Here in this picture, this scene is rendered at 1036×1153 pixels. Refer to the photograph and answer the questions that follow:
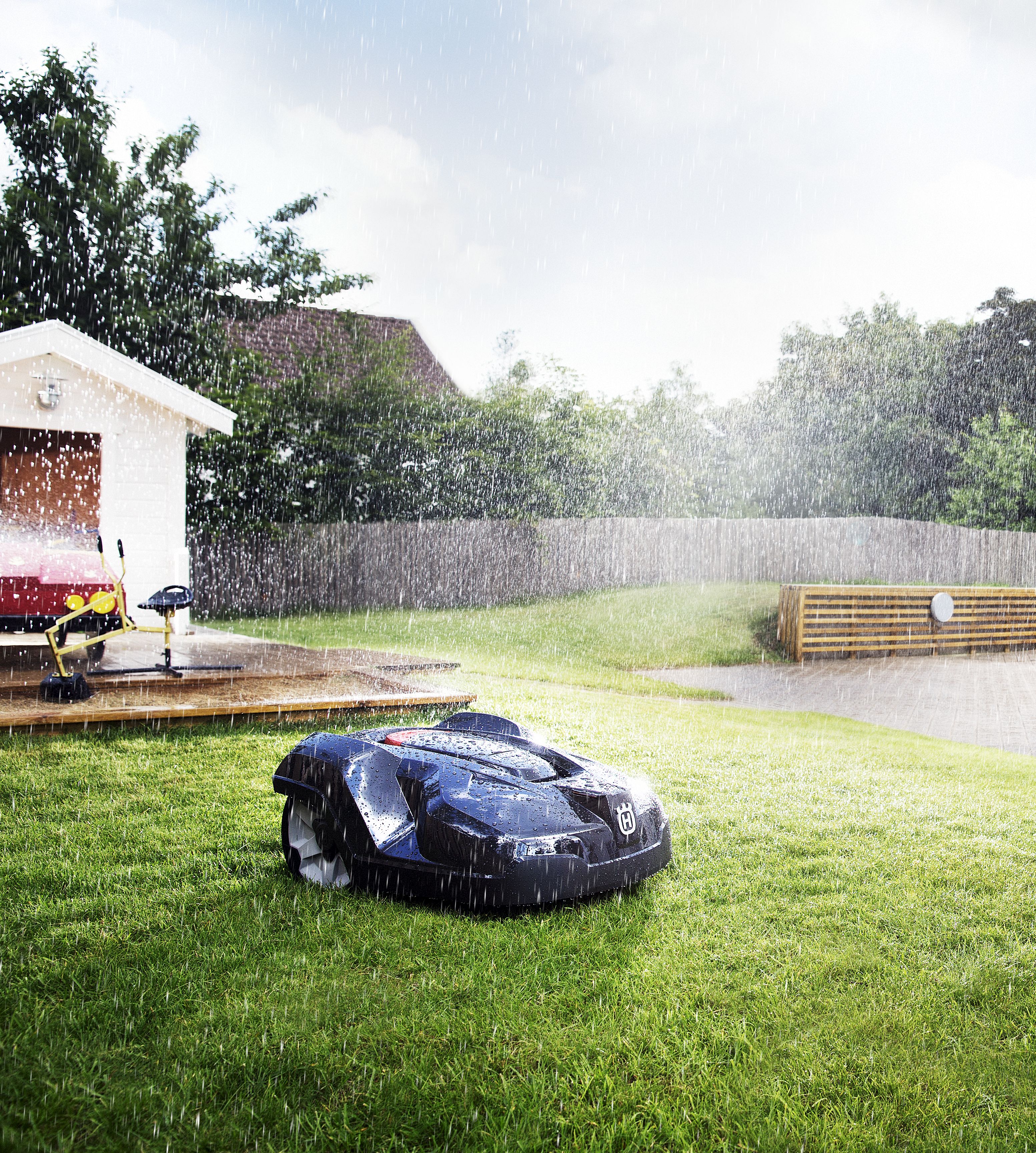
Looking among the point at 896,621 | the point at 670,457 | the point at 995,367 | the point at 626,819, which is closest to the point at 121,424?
the point at 626,819

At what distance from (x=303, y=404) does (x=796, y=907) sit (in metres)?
17.1

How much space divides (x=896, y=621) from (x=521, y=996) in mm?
13014

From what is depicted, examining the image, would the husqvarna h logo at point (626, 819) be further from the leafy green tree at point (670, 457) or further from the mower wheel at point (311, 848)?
the leafy green tree at point (670, 457)

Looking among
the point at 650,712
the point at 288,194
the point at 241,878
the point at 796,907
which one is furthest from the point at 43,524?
the point at 288,194

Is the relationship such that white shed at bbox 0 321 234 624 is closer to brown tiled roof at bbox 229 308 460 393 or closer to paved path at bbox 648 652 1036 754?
paved path at bbox 648 652 1036 754

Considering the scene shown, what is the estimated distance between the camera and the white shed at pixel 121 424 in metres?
9.36

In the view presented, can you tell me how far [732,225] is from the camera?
2059 centimetres

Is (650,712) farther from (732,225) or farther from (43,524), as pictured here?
(732,225)

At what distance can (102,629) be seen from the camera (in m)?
7.48

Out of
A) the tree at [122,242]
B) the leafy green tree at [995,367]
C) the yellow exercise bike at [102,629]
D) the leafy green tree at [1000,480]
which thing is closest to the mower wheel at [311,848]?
the yellow exercise bike at [102,629]

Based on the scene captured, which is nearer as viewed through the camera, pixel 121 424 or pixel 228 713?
pixel 228 713

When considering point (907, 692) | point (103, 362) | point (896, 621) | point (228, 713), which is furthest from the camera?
point (896, 621)

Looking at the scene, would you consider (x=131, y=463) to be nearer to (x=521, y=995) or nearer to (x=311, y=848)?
(x=311, y=848)

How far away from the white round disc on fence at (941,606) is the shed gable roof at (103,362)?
11.0 m
